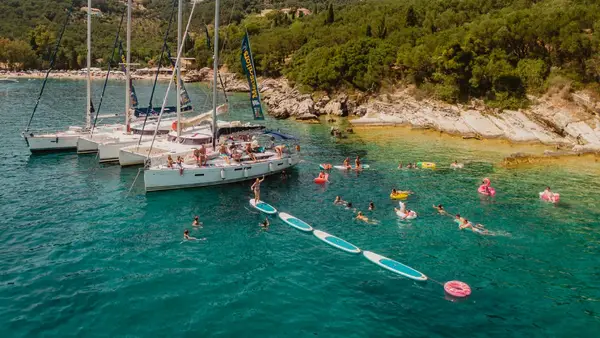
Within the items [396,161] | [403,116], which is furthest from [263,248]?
[403,116]

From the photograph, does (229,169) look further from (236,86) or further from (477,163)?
(236,86)

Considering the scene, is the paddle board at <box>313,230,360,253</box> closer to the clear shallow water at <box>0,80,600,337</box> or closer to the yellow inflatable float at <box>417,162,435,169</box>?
the clear shallow water at <box>0,80,600,337</box>

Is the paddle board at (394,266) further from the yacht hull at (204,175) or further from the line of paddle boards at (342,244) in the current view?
the yacht hull at (204,175)

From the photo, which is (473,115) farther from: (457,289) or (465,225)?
(457,289)

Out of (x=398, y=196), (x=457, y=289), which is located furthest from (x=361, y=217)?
(x=457, y=289)

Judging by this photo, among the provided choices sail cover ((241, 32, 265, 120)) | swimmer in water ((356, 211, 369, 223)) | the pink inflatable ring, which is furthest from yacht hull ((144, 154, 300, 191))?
the pink inflatable ring
